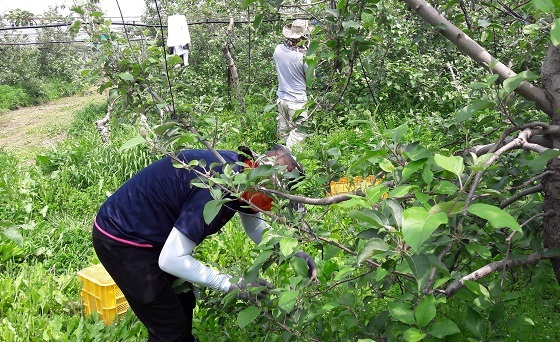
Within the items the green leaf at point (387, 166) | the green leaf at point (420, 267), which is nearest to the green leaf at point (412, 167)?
the green leaf at point (387, 166)

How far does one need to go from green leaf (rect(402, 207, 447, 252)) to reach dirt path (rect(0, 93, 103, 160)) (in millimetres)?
7882

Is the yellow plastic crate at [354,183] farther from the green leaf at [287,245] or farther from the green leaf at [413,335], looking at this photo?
the green leaf at [413,335]

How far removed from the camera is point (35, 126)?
12.7m

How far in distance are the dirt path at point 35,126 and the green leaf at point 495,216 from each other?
7921 mm

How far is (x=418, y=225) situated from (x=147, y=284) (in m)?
1.66

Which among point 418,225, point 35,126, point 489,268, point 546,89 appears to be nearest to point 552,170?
point 546,89

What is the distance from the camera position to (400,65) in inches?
291

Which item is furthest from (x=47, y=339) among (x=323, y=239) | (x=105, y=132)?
(x=105, y=132)

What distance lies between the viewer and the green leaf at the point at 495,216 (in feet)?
3.22

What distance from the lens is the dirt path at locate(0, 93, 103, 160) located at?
10.0 meters

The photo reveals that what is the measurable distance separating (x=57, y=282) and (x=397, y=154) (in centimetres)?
295

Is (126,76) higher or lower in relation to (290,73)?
higher

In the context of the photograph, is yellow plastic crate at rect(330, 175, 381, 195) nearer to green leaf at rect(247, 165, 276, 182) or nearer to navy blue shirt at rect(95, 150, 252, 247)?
green leaf at rect(247, 165, 276, 182)

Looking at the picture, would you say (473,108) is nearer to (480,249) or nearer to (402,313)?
(480,249)
